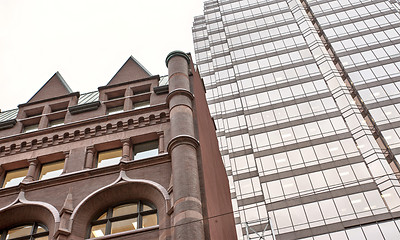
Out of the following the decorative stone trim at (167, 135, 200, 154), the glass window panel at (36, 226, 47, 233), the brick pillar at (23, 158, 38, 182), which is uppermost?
the brick pillar at (23, 158, 38, 182)

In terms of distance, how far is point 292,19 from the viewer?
270 ft

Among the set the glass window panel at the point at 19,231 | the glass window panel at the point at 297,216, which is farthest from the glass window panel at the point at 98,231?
the glass window panel at the point at 297,216

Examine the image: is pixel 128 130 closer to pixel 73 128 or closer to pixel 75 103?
pixel 73 128

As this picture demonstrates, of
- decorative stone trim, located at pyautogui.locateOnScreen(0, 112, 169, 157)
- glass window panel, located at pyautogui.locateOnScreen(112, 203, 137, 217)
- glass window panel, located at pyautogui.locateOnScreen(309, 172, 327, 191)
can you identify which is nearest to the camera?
glass window panel, located at pyautogui.locateOnScreen(112, 203, 137, 217)

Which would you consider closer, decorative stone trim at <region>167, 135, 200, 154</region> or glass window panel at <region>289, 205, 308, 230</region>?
decorative stone trim at <region>167, 135, 200, 154</region>

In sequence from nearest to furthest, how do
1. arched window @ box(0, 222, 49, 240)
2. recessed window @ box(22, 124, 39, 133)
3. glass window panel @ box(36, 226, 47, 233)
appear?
1. arched window @ box(0, 222, 49, 240)
2. glass window panel @ box(36, 226, 47, 233)
3. recessed window @ box(22, 124, 39, 133)

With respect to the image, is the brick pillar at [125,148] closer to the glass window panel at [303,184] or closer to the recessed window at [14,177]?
the recessed window at [14,177]

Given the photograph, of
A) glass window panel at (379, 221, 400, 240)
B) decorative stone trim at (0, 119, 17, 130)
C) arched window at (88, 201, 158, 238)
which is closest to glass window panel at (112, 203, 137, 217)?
arched window at (88, 201, 158, 238)

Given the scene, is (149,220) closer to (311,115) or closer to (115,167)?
(115,167)

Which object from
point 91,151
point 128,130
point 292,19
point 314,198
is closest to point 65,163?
point 91,151

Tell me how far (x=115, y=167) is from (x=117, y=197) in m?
1.70

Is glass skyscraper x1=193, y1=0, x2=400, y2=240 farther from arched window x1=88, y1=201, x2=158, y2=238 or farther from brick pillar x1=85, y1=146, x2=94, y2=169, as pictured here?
arched window x1=88, y1=201, x2=158, y2=238

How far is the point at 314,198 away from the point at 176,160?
38439 mm

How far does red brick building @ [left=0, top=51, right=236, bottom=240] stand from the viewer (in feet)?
55.2
